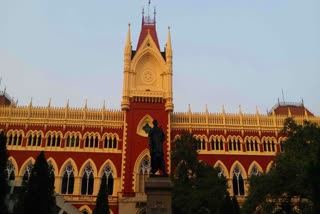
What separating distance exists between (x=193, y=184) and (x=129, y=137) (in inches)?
454

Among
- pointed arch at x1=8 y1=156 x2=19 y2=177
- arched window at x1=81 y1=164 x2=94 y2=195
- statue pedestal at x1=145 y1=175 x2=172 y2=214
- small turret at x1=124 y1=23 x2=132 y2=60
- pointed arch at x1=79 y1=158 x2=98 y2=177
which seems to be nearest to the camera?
statue pedestal at x1=145 y1=175 x2=172 y2=214

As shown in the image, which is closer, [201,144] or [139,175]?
[139,175]

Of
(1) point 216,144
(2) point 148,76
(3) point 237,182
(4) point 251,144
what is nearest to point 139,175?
(1) point 216,144

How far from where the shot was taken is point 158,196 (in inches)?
645

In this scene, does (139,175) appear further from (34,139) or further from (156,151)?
(156,151)

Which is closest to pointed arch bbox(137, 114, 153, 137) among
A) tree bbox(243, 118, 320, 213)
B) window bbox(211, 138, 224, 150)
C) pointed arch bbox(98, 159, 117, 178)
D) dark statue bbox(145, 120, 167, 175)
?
pointed arch bbox(98, 159, 117, 178)

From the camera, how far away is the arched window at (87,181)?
39625 mm

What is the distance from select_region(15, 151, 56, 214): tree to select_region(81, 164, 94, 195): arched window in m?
16.6

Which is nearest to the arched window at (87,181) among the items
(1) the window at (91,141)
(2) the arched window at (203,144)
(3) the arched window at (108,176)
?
(3) the arched window at (108,176)

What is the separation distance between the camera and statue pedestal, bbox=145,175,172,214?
16155mm

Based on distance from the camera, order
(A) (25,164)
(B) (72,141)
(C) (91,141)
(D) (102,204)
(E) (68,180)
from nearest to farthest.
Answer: (D) (102,204)
(A) (25,164)
(E) (68,180)
(B) (72,141)
(C) (91,141)

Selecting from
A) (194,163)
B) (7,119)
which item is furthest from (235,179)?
(7,119)

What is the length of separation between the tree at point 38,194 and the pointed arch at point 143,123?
18221mm

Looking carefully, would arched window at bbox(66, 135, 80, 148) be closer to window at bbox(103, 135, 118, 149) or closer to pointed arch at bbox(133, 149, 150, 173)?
window at bbox(103, 135, 118, 149)
